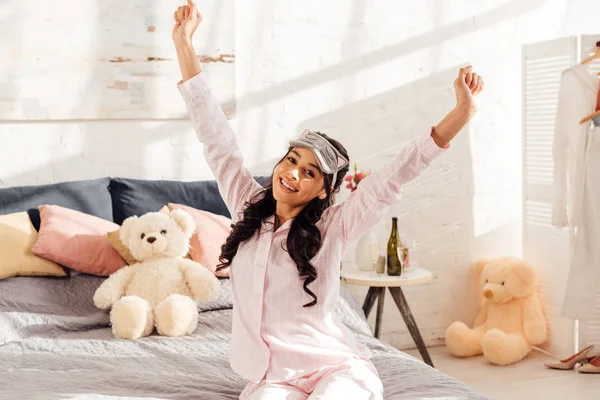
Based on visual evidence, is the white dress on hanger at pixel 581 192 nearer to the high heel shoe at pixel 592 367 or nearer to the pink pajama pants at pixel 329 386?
the high heel shoe at pixel 592 367

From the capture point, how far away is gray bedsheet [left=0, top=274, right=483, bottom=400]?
7.61ft

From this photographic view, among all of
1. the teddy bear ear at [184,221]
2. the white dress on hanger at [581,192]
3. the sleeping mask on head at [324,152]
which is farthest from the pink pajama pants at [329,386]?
the white dress on hanger at [581,192]

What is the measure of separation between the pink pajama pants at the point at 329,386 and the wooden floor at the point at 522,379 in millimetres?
1584

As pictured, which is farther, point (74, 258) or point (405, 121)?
point (405, 121)

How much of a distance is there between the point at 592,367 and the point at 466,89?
96.0 inches

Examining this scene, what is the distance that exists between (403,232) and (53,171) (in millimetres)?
1774

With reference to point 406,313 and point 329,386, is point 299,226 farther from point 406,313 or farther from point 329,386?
point 406,313

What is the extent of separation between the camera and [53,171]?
3.65 m

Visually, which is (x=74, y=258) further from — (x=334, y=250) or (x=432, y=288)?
(x=432, y=288)

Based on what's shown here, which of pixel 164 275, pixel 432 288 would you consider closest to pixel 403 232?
pixel 432 288

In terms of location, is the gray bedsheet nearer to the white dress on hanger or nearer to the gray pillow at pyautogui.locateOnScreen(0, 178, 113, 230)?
the gray pillow at pyautogui.locateOnScreen(0, 178, 113, 230)

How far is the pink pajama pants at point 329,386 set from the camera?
2.00 m

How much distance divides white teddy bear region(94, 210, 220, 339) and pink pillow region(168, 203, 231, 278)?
4.0 inches

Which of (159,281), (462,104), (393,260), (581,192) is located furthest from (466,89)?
(581,192)
